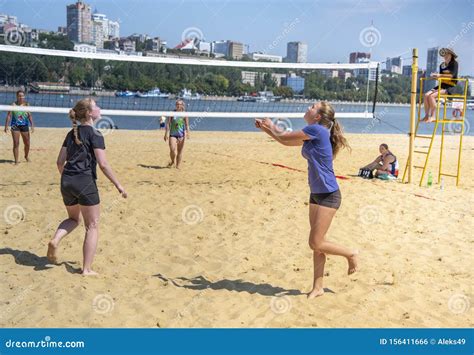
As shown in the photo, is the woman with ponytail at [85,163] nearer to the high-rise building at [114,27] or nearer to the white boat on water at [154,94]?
the white boat on water at [154,94]

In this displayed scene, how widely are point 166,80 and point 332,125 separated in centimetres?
846

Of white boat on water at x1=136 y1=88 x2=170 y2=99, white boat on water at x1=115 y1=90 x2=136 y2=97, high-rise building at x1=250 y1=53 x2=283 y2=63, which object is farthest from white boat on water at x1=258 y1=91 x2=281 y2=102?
white boat on water at x1=115 y1=90 x2=136 y2=97

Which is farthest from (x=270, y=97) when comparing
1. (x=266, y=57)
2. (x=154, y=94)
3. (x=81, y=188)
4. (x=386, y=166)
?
(x=81, y=188)

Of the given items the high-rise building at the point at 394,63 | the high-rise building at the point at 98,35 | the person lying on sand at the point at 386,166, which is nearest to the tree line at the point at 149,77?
the high-rise building at the point at 394,63

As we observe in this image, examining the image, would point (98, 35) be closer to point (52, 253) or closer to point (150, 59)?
point (150, 59)

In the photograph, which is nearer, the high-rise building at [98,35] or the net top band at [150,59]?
the net top band at [150,59]

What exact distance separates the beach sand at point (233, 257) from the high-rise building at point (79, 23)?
22.4 feet

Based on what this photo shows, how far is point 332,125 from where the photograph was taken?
3990 mm

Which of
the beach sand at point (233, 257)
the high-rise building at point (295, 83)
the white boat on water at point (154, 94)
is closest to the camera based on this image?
the beach sand at point (233, 257)

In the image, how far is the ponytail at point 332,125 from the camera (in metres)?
3.89

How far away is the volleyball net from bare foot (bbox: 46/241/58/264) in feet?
12.6

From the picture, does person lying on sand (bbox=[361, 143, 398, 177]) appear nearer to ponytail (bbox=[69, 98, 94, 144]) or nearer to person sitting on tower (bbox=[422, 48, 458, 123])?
person sitting on tower (bbox=[422, 48, 458, 123])

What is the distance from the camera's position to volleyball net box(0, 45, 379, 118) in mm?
9133

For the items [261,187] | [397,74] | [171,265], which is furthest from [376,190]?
[397,74]
